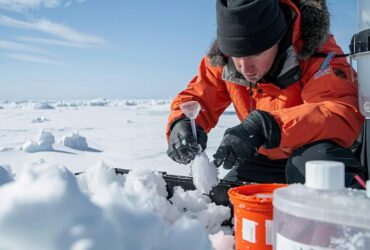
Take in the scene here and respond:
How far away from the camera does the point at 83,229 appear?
42 centimetres

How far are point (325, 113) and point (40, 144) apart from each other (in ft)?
11.6

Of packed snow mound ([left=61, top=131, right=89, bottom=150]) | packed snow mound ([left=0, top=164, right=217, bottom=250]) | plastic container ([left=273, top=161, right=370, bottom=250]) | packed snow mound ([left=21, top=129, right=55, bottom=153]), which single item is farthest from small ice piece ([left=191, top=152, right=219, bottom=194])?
packed snow mound ([left=61, top=131, right=89, bottom=150])

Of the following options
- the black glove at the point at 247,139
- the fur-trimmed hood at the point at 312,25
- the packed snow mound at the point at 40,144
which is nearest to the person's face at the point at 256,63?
the fur-trimmed hood at the point at 312,25

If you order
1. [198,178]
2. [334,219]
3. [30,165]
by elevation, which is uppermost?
[30,165]

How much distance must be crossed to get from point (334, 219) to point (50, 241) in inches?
15.0

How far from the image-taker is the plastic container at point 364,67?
1201 mm

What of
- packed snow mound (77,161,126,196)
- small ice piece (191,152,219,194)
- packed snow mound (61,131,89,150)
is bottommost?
packed snow mound (61,131,89,150)

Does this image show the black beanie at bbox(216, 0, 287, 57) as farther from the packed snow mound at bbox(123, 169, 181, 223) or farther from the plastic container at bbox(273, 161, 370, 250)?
the plastic container at bbox(273, 161, 370, 250)

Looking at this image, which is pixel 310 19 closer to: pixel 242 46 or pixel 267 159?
pixel 242 46

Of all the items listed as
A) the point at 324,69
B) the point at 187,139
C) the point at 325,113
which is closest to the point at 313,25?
the point at 324,69

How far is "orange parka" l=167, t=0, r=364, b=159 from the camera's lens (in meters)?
1.21

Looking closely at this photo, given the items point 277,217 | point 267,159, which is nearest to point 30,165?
point 277,217

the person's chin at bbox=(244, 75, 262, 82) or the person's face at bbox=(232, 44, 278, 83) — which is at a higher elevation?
the person's face at bbox=(232, 44, 278, 83)

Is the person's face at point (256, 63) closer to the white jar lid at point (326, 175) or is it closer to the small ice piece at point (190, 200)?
the small ice piece at point (190, 200)
